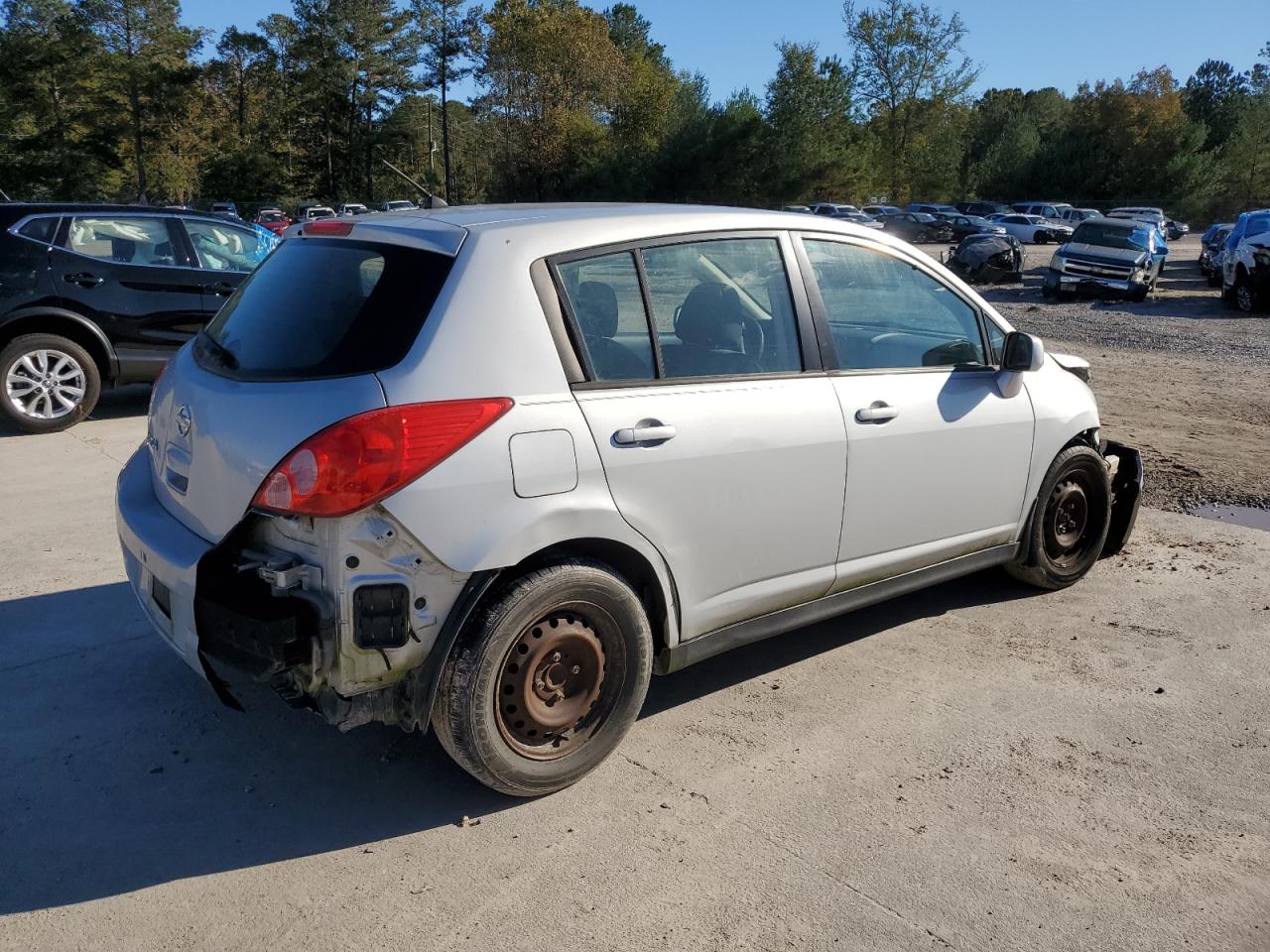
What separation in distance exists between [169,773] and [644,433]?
192cm

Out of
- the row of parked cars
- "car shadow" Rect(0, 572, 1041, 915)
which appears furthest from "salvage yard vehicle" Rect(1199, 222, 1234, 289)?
"car shadow" Rect(0, 572, 1041, 915)

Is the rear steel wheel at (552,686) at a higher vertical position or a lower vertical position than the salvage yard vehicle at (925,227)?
lower

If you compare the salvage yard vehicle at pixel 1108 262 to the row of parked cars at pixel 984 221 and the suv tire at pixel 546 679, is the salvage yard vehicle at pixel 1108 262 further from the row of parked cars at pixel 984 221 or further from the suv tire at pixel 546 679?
the suv tire at pixel 546 679

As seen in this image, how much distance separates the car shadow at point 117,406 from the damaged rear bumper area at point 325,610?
5.97 m

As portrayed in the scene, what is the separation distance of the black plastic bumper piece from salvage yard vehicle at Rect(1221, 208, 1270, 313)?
55.0 feet

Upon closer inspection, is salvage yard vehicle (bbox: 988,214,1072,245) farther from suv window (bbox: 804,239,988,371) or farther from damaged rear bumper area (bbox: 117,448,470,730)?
damaged rear bumper area (bbox: 117,448,470,730)

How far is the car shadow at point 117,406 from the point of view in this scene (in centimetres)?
851

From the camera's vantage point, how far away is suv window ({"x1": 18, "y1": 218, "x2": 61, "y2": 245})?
8141 millimetres

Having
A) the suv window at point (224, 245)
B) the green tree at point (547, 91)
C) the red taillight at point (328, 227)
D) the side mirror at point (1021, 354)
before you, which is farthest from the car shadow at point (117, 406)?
the green tree at point (547, 91)

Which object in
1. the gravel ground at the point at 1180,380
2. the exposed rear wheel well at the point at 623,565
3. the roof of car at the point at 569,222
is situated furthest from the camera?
the gravel ground at the point at 1180,380

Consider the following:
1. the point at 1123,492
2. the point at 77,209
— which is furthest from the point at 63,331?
the point at 1123,492

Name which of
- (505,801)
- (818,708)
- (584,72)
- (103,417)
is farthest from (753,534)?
(584,72)

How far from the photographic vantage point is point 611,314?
3.50 metres

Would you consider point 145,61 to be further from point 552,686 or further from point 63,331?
point 552,686
